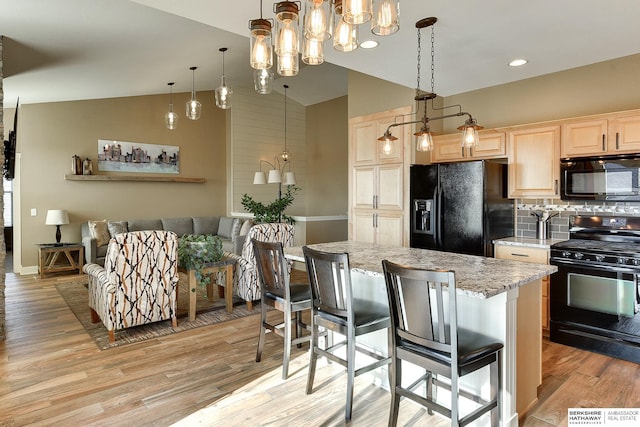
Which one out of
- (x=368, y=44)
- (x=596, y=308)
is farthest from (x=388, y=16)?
(x=596, y=308)

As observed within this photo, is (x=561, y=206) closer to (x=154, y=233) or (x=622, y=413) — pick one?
(x=622, y=413)

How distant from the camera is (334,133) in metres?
8.69

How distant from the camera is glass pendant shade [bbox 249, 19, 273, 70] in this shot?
1800mm

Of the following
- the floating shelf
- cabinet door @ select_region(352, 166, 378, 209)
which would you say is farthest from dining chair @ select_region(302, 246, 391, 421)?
the floating shelf

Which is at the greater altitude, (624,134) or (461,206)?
(624,134)

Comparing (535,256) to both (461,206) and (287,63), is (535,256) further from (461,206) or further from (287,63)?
(287,63)

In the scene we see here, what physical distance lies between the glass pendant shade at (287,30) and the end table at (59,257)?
6149mm

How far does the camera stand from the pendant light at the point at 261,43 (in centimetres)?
180

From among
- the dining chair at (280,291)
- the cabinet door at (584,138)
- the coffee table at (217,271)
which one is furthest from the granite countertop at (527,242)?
the coffee table at (217,271)

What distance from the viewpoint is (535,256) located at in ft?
12.2

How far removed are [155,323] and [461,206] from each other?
3448mm

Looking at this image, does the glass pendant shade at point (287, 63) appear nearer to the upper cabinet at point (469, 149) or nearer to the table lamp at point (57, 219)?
the upper cabinet at point (469, 149)

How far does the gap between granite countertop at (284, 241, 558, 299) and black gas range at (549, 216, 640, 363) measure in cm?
123

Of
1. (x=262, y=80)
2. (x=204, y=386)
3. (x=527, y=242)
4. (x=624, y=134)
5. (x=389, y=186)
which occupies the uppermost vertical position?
(x=262, y=80)
